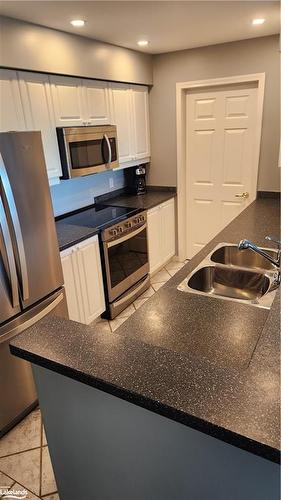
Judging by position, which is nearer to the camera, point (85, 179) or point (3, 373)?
point (3, 373)

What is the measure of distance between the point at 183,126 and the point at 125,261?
6.11ft

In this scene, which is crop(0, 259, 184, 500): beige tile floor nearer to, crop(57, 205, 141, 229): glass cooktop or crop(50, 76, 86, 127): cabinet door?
crop(57, 205, 141, 229): glass cooktop

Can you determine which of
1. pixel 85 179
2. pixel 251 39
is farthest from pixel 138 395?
pixel 251 39

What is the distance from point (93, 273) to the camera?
282 centimetres

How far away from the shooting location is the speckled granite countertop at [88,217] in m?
2.60

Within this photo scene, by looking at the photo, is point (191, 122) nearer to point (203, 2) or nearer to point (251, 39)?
point (251, 39)

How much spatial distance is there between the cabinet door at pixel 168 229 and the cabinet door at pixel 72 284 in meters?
1.55

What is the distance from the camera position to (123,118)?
3453 mm

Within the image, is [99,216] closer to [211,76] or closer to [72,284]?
[72,284]

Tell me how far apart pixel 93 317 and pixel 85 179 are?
4.94ft

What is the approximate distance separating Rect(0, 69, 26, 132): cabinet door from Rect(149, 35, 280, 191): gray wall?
204 centimetres

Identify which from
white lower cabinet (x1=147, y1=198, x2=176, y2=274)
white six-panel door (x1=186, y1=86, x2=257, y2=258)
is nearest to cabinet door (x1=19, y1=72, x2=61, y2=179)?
white lower cabinet (x1=147, y1=198, x2=176, y2=274)

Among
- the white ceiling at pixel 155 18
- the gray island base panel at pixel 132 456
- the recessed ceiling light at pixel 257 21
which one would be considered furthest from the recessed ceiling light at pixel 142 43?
the gray island base panel at pixel 132 456

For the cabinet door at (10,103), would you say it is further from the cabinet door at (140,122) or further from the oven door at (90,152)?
the cabinet door at (140,122)
